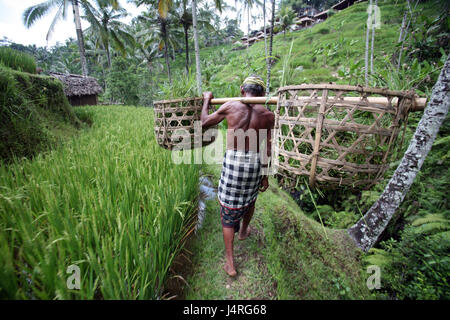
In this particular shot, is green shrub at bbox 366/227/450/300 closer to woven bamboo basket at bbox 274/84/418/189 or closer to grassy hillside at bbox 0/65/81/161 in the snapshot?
woven bamboo basket at bbox 274/84/418/189

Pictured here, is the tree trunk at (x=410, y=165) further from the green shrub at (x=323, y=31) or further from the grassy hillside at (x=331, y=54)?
the green shrub at (x=323, y=31)

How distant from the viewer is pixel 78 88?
10.4 metres

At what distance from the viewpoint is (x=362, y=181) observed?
0.92 m

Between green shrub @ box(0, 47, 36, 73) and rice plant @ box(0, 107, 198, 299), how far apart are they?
3689 mm

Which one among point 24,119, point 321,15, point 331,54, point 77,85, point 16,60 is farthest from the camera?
point 321,15

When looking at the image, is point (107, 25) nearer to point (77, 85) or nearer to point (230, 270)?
point (77, 85)

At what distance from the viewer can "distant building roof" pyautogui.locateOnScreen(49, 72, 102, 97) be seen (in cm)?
979

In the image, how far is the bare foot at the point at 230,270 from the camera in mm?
1563

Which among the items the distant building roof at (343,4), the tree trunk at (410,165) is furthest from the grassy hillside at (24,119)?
the distant building roof at (343,4)

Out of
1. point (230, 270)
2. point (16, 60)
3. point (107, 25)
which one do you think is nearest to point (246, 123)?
point (230, 270)

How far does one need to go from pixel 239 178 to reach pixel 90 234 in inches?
40.6

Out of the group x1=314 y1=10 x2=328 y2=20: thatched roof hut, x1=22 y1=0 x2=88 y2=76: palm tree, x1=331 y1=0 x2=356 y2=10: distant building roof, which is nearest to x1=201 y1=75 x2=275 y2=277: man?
x1=22 y1=0 x2=88 y2=76: palm tree

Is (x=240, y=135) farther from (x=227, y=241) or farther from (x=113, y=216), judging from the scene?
(x=113, y=216)
